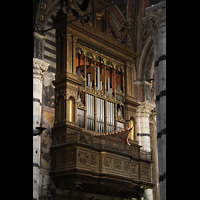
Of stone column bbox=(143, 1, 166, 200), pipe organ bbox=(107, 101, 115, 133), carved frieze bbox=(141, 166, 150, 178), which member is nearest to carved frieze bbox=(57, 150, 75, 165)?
pipe organ bbox=(107, 101, 115, 133)

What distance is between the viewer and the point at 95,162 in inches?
690

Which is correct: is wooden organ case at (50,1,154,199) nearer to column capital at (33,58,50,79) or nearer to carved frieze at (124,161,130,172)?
carved frieze at (124,161,130,172)

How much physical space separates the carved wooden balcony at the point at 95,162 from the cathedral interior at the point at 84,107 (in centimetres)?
4

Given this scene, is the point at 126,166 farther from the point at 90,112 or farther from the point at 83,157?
the point at 90,112

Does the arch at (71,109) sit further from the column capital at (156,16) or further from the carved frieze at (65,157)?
the column capital at (156,16)

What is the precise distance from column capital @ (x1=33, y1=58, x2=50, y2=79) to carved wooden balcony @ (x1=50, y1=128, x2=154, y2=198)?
279 cm

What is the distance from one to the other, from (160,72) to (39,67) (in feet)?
22.3

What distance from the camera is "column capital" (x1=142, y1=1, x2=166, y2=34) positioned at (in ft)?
44.3

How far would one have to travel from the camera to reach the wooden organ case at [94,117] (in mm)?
17266

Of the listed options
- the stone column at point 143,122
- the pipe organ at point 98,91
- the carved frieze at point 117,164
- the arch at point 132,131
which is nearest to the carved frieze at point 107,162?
the carved frieze at point 117,164

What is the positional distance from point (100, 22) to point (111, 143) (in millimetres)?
6725

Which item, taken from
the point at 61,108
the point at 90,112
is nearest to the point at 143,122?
the point at 90,112

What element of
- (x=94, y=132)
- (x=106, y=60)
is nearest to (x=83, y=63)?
(x=106, y=60)
